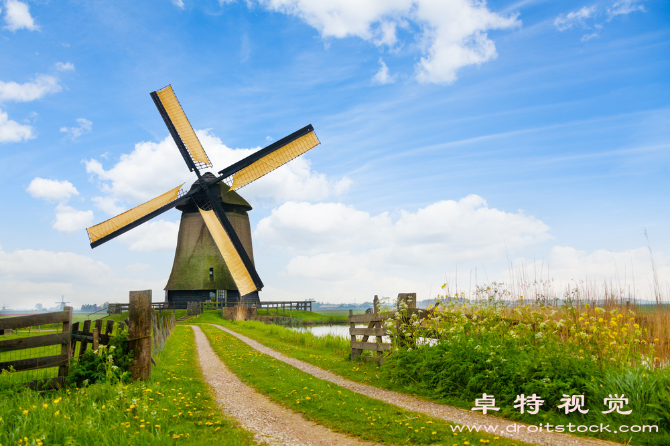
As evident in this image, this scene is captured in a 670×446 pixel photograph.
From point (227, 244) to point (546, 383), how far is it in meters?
24.1

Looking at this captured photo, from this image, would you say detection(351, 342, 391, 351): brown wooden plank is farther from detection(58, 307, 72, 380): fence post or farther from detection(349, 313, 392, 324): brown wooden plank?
detection(58, 307, 72, 380): fence post

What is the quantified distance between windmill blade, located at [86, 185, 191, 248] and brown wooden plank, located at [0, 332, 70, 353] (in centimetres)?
2056

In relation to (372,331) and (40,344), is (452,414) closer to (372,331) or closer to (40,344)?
(372,331)

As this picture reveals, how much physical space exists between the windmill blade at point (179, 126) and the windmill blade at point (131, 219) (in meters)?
2.80

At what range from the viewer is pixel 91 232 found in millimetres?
26172

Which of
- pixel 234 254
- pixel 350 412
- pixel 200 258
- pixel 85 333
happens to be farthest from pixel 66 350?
pixel 200 258

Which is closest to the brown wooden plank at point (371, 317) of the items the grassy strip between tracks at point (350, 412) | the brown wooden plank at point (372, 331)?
the brown wooden plank at point (372, 331)

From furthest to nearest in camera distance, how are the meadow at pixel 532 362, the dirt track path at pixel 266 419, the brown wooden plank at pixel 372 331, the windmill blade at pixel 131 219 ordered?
A: the windmill blade at pixel 131 219, the brown wooden plank at pixel 372 331, the meadow at pixel 532 362, the dirt track path at pixel 266 419

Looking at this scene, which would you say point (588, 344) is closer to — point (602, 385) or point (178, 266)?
point (602, 385)

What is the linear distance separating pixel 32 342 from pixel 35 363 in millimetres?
402

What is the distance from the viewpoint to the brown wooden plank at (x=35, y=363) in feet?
24.6

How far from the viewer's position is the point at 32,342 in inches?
301

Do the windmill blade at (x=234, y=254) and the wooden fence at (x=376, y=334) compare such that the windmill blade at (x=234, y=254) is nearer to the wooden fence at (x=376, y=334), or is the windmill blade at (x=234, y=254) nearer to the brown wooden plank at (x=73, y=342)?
the wooden fence at (x=376, y=334)

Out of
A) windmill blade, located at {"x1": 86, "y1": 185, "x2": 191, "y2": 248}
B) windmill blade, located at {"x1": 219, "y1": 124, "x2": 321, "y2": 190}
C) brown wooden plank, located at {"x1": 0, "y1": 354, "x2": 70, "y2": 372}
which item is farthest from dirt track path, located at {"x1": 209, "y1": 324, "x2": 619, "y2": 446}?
windmill blade, located at {"x1": 86, "y1": 185, "x2": 191, "y2": 248}
